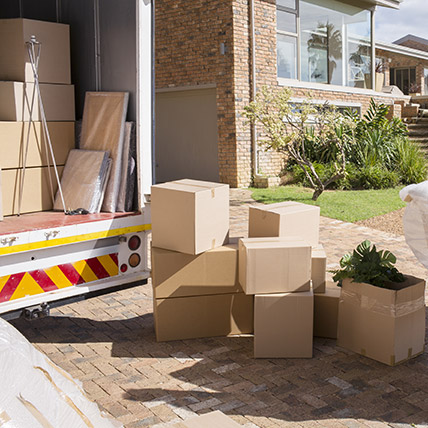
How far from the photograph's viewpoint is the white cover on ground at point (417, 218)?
425cm

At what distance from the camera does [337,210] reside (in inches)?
426

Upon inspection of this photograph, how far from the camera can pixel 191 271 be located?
15.3 feet

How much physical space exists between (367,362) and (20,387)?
323cm

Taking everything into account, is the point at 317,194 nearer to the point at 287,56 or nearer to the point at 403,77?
the point at 287,56

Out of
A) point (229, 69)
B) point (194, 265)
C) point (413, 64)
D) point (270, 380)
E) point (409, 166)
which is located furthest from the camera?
point (413, 64)

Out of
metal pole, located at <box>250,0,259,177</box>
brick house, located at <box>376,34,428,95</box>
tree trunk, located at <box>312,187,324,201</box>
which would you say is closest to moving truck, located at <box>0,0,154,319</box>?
tree trunk, located at <box>312,187,324,201</box>

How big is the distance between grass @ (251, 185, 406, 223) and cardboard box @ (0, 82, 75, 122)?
596cm

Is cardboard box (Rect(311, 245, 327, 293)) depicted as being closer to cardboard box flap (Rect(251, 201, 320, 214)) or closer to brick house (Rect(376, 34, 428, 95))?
cardboard box flap (Rect(251, 201, 320, 214))

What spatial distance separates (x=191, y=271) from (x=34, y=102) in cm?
192

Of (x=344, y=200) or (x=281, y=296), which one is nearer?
(x=281, y=296)

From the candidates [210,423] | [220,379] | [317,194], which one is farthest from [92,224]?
[317,194]

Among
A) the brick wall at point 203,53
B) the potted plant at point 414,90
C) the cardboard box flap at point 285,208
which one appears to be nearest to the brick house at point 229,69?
the brick wall at point 203,53

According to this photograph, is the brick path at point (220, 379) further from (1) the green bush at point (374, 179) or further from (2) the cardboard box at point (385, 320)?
(1) the green bush at point (374, 179)

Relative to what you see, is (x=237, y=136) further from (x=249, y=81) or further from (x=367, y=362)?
(x=367, y=362)
